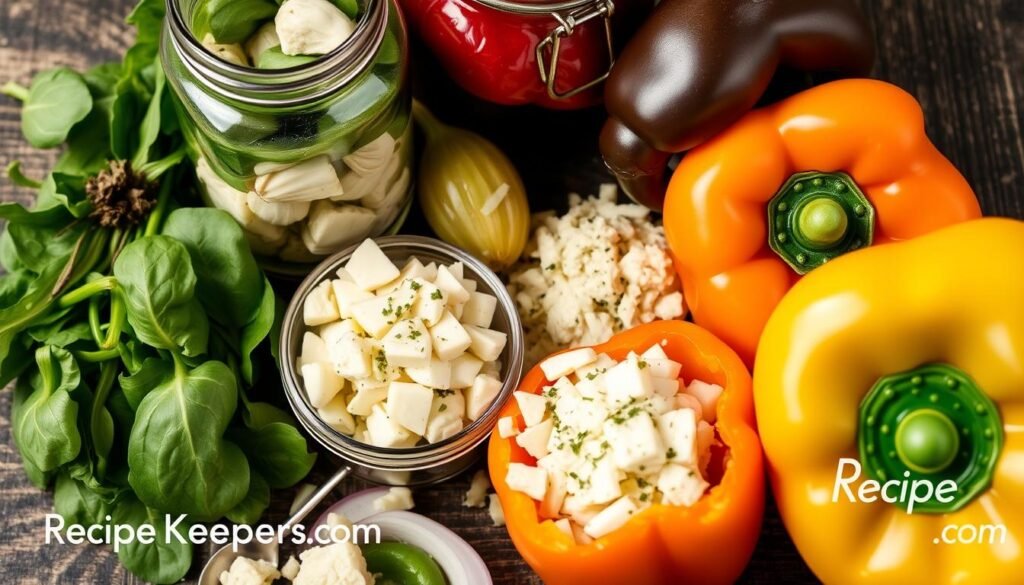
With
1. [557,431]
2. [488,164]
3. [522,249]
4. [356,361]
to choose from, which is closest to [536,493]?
[557,431]

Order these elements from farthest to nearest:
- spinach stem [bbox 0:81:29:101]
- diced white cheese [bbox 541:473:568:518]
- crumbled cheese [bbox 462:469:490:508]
→ 1. spinach stem [bbox 0:81:29:101]
2. crumbled cheese [bbox 462:469:490:508]
3. diced white cheese [bbox 541:473:568:518]

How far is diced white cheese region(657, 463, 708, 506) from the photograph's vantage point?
52.3 inches

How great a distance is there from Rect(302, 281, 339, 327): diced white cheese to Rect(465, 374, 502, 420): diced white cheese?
21 centimetres

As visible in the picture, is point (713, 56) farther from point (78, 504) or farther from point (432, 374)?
point (78, 504)

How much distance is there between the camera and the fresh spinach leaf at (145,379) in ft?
4.75

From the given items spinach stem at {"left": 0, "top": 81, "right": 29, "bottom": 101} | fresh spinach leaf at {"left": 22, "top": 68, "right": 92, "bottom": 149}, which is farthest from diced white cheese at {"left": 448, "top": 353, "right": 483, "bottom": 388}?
spinach stem at {"left": 0, "top": 81, "right": 29, "bottom": 101}

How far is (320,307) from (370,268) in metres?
0.09

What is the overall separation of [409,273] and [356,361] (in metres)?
0.15

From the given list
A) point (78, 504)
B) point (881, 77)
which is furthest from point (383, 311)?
point (881, 77)

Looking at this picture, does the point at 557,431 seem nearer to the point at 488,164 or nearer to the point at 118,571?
the point at 488,164

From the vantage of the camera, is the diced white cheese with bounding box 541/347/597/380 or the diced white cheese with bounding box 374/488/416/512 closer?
the diced white cheese with bounding box 541/347/597/380

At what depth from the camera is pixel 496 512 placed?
1578 mm

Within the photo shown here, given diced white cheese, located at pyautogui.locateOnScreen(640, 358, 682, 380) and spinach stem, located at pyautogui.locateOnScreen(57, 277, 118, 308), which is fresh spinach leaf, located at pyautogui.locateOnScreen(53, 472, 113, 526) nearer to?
spinach stem, located at pyautogui.locateOnScreen(57, 277, 118, 308)

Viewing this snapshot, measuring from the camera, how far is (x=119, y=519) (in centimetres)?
152
